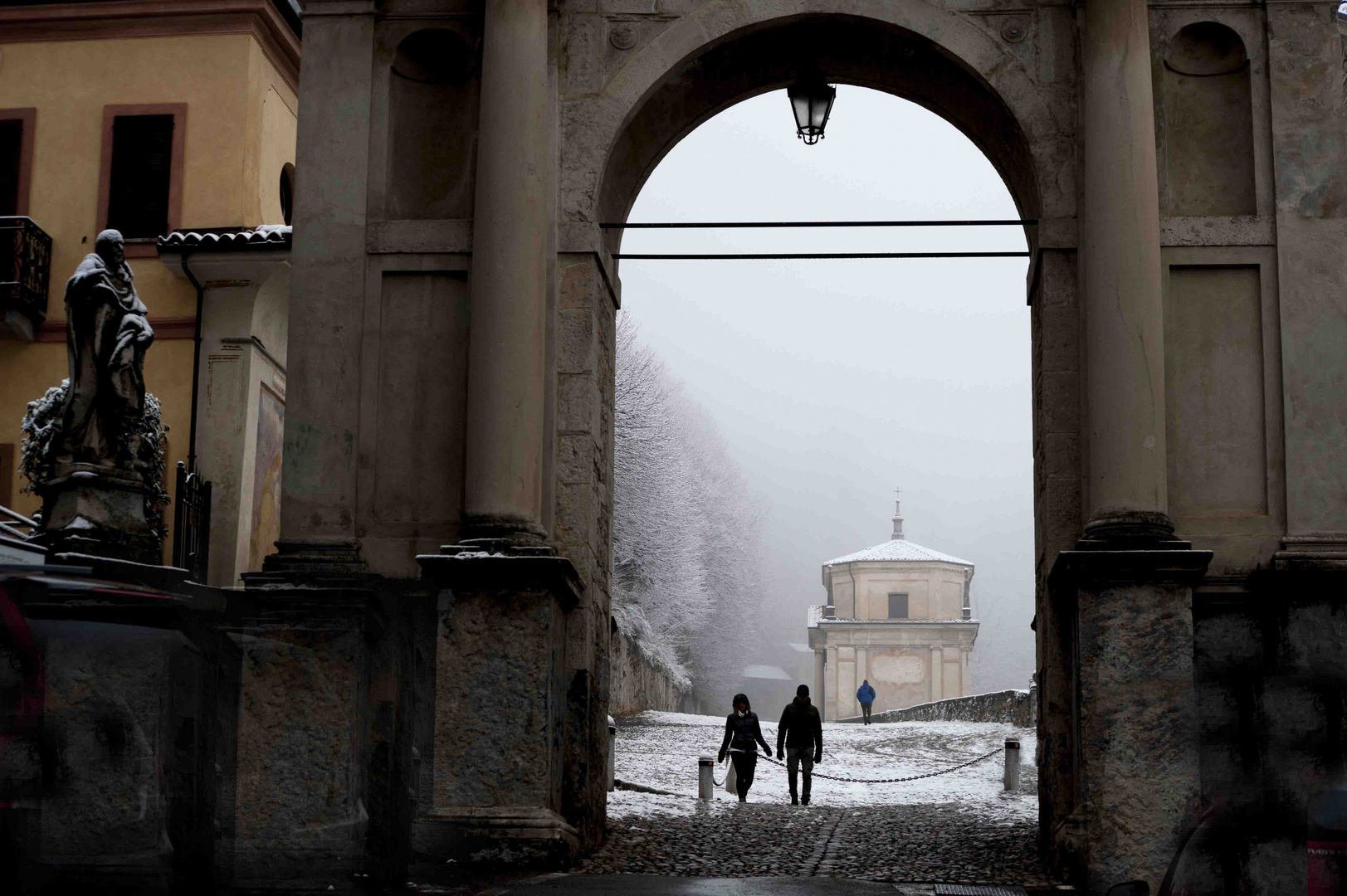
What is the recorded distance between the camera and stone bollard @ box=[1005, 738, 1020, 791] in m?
22.7

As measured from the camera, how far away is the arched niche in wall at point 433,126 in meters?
13.3

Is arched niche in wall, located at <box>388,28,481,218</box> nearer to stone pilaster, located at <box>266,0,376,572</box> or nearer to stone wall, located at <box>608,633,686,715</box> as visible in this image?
stone pilaster, located at <box>266,0,376,572</box>

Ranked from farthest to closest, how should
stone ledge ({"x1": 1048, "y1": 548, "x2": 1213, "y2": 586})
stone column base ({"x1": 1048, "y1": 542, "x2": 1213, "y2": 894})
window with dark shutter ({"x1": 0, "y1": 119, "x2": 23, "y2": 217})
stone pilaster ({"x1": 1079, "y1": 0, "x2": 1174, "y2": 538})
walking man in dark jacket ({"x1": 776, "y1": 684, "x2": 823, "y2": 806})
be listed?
window with dark shutter ({"x1": 0, "y1": 119, "x2": 23, "y2": 217}) → walking man in dark jacket ({"x1": 776, "y1": 684, "x2": 823, "y2": 806}) → stone pilaster ({"x1": 1079, "y1": 0, "x2": 1174, "y2": 538}) → stone ledge ({"x1": 1048, "y1": 548, "x2": 1213, "y2": 586}) → stone column base ({"x1": 1048, "y1": 542, "x2": 1213, "y2": 894})

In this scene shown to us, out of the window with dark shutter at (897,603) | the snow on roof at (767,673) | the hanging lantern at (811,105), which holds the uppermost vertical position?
the hanging lantern at (811,105)

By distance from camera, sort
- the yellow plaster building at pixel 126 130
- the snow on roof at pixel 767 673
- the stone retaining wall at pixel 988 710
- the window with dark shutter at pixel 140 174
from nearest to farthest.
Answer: the yellow plaster building at pixel 126 130 → the window with dark shutter at pixel 140 174 → the stone retaining wall at pixel 988 710 → the snow on roof at pixel 767 673

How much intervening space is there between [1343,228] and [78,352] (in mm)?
10251

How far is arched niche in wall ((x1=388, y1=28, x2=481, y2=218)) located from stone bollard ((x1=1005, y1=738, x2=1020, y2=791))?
12.6m

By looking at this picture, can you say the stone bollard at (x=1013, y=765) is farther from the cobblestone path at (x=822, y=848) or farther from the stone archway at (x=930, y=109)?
the stone archway at (x=930, y=109)

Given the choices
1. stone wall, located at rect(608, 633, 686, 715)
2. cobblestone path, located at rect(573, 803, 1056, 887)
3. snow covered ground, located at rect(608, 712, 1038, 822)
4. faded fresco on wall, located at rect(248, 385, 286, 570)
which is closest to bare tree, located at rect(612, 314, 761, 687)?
stone wall, located at rect(608, 633, 686, 715)

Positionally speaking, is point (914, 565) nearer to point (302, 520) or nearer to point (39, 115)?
point (39, 115)

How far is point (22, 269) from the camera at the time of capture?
2253 cm

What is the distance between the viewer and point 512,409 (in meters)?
12.3

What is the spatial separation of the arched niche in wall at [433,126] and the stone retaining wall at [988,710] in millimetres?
21104

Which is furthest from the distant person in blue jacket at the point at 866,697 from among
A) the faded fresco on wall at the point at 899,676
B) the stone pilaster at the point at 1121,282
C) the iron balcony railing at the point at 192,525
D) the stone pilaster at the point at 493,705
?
the stone pilaster at the point at 493,705
